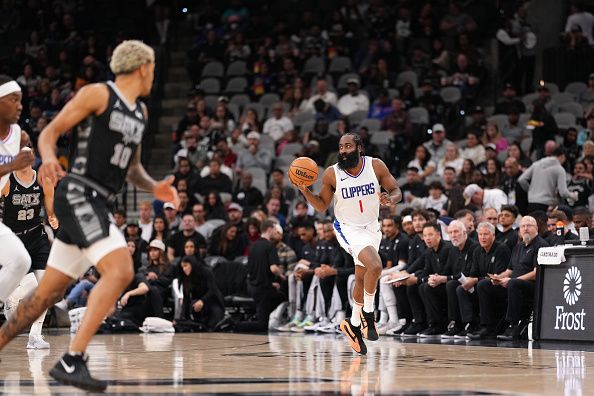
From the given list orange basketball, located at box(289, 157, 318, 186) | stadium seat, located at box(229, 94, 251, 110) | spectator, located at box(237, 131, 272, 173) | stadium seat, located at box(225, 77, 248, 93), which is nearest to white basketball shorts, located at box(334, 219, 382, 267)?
orange basketball, located at box(289, 157, 318, 186)

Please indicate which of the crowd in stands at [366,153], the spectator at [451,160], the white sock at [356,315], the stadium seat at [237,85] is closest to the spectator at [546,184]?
the crowd in stands at [366,153]

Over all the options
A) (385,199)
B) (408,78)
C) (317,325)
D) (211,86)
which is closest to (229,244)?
(317,325)

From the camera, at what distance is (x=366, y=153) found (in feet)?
58.8

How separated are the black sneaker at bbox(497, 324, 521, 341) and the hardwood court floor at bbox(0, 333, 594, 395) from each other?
90 cm

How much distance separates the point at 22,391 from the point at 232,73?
1645 centimetres

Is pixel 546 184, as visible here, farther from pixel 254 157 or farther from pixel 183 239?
pixel 254 157

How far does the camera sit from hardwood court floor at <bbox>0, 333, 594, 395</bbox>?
290 inches

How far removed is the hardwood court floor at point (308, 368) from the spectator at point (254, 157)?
6878 millimetres

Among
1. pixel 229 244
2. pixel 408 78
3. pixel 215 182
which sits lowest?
pixel 229 244

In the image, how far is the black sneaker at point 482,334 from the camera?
43.4ft

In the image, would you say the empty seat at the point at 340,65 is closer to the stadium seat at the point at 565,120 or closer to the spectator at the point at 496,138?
the spectator at the point at 496,138

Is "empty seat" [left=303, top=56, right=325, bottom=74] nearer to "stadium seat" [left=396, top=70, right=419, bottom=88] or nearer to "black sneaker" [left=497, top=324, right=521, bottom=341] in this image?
"stadium seat" [left=396, top=70, right=419, bottom=88]

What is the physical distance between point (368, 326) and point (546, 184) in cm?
544

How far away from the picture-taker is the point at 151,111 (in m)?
23.4
